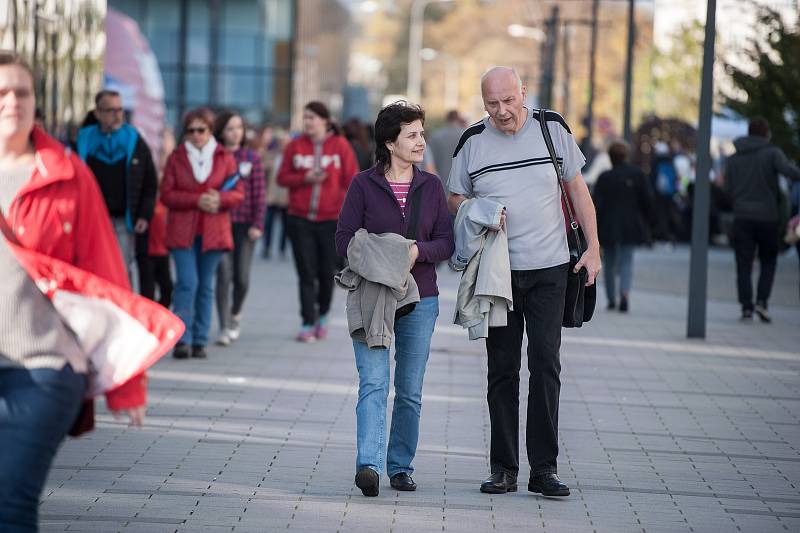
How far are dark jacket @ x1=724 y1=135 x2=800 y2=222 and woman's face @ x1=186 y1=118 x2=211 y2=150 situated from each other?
6325 millimetres

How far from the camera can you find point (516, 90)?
6.98m

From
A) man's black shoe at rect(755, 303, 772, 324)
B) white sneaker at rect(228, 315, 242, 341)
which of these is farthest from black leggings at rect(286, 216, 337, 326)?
man's black shoe at rect(755, 303, 772, 324)

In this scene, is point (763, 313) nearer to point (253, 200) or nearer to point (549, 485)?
point (253, 200)

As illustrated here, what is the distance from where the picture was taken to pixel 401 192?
7.10 metres

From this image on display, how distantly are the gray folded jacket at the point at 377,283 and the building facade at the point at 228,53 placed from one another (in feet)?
158

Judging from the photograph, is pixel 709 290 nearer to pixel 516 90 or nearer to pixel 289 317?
pixel 289 317

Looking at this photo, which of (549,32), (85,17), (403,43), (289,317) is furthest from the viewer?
(403,43)

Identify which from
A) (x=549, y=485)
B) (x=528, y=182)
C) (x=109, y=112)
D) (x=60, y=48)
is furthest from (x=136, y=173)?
(x=60, y=48)

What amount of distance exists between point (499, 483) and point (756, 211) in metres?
9.48

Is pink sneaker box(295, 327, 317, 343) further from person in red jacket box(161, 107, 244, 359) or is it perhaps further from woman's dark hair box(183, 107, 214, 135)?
woman's dark hair box(183, 107, 214, 135)

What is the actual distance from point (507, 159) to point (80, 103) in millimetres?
14959

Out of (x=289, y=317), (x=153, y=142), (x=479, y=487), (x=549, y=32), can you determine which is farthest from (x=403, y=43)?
(x=479, y=487)

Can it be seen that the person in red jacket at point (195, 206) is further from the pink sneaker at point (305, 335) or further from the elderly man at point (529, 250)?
the elderly man at point (529, 250)

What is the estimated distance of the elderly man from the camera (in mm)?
7055
